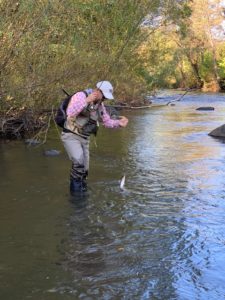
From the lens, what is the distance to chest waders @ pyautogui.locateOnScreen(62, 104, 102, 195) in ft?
26.1

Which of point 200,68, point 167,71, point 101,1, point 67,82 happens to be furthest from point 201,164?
point 200,68

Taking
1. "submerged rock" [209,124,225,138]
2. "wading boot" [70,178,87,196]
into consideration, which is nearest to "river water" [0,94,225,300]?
"wading boot" [70,178,87,196]

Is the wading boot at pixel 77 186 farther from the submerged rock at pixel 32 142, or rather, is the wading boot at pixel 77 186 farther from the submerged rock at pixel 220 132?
the submerged rock at pixel 220 132

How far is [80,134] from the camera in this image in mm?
8141

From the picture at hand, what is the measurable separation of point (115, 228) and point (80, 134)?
1.89 m

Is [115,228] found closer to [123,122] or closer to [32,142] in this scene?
[123,122]

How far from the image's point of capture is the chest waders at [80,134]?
796cm

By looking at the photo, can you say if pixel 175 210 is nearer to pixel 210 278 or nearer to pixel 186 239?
pixel 186 239

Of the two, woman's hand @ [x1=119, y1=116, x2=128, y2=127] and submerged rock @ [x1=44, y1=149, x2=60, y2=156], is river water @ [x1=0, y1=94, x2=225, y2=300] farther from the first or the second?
woman's hand @ [x1=119, y1=116, x2=128, y2=127]

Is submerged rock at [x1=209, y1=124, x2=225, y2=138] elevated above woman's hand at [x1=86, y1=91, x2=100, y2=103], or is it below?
below

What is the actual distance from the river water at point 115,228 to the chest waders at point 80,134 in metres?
0.53

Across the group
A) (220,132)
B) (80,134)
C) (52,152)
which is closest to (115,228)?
(80,134)

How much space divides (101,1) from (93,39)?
1.21 metres

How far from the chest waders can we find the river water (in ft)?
1.75
